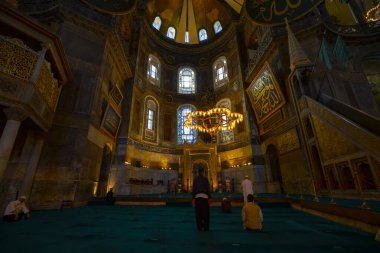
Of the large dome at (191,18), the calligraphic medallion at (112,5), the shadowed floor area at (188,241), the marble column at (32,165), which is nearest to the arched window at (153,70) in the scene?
the large dome at (191,18)

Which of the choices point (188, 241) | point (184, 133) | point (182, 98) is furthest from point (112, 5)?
point (188, 241)

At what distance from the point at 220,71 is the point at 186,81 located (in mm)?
3290

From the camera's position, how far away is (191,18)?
19.0 metres

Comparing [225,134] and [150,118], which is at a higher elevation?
[150,118]

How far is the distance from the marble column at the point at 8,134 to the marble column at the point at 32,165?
61.3 inches

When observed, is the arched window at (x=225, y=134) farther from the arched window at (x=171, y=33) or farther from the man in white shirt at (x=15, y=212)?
the man in white shirt at (x=15, y=212)

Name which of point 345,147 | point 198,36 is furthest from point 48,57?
point 198,36

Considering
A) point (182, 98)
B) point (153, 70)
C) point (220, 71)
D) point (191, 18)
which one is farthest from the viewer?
point (191, 18)

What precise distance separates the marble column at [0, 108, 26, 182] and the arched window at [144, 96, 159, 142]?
8.56 meters

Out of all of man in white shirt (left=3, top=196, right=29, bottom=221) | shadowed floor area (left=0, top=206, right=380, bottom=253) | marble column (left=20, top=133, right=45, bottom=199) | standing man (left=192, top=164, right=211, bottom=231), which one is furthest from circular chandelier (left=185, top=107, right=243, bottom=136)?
man in white shirt (left=3, top=196, right=29, bottom=221)

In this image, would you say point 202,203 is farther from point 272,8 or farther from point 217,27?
point 217,27

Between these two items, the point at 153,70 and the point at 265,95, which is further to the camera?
the point at 153,70

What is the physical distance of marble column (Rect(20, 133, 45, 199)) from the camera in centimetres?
552

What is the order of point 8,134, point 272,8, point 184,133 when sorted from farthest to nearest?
1. point 184,133
2. point 272,8
3. point 8,134
